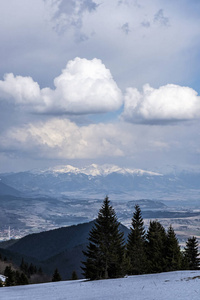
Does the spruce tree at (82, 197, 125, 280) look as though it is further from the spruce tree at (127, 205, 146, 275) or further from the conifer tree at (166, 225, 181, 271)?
the spruce tree at (127, 205, 146, 275)

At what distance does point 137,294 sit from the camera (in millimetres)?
28406

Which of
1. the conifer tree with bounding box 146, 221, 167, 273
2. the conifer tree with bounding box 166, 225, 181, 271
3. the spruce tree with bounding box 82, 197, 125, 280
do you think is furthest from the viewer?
the conifer tree with bounding box 146, 221, 167, 273

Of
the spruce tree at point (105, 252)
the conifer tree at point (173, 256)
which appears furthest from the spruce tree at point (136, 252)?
the spruce tree at point (105, 252)

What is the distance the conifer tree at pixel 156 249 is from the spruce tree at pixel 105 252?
A: 26.6 ft

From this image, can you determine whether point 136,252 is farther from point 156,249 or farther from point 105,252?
point 105,252

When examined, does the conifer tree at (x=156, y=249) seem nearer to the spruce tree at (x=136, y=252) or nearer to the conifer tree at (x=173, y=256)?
the conifer tree at (x=173, y=256)

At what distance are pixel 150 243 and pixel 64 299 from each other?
132 feet

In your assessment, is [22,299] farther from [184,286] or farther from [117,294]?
[184,286]

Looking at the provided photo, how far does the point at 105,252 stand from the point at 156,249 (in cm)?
1488

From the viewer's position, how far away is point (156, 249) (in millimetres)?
63188

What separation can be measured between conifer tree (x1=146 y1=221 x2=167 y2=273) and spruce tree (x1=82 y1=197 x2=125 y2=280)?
8.12 metres

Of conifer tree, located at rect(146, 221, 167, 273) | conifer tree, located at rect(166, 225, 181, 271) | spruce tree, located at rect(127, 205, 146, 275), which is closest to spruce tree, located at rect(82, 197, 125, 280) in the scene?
conifer tree, located at rect(146, 221, 167, 273)

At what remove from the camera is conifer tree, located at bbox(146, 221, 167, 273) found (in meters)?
58.1

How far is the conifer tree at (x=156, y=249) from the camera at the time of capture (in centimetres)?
5812
